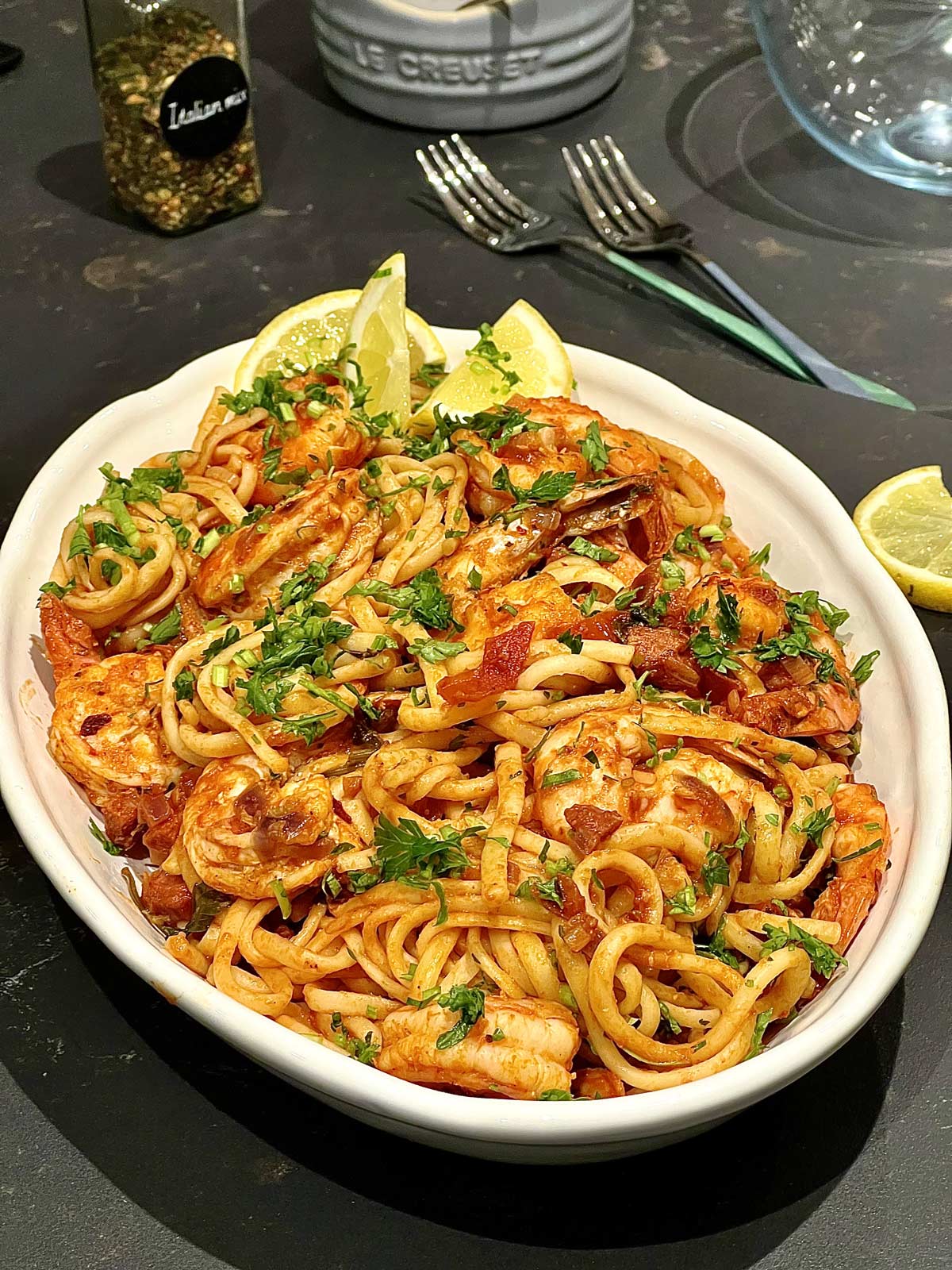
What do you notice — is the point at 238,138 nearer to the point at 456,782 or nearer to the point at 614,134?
the point at 614,134

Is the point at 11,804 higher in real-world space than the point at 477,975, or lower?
higher

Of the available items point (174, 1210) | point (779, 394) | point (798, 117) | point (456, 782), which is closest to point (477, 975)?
point (456, 782)

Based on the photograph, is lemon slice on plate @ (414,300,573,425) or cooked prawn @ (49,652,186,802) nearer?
cooked prawn @ (49,652,186,802)

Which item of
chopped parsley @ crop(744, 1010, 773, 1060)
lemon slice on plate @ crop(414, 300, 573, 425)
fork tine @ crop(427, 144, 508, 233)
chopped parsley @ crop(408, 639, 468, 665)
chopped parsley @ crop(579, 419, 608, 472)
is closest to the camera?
chopped parsley @ crop(744, 1010, 773, 1060)

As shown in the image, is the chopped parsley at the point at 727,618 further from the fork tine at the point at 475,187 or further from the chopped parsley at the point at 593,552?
the fork tine at the point at 475,187

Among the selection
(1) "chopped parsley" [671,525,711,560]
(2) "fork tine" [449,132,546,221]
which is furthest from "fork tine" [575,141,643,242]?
(1) "chopped parsley" [671,525,711,560]

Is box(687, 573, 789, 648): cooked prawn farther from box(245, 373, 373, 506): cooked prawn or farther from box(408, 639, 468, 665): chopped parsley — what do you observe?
box(245, 373, 373, 506): cooked prawn

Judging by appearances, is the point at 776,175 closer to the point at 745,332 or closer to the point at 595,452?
the point at 745,332
